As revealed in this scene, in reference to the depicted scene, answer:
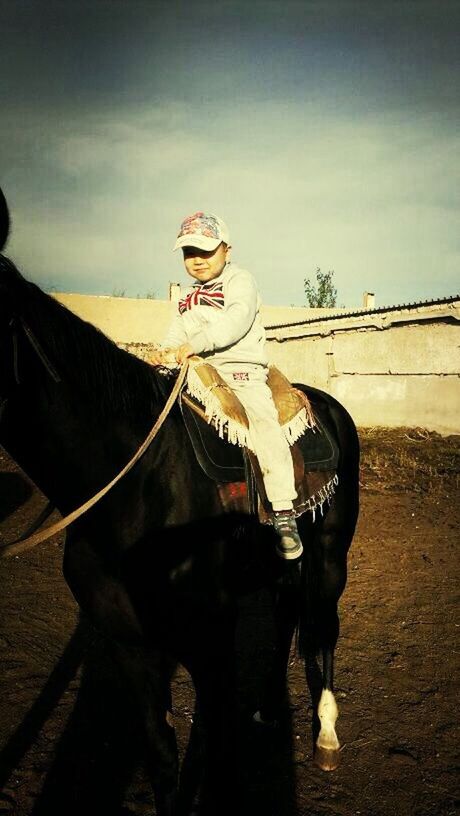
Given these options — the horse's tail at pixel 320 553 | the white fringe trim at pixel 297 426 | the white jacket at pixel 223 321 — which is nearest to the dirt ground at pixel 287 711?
the horse's tail at pixel 320 553

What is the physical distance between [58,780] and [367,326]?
46.2 ft

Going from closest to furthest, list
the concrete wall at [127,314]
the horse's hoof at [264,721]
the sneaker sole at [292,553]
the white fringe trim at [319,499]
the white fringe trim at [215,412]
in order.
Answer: the white fringe trim at [215,412], the sneaker sole at [292,553], the white fringe trim at [319,499], the horse's hoof at [264,721], the concrete wall at [127,314]

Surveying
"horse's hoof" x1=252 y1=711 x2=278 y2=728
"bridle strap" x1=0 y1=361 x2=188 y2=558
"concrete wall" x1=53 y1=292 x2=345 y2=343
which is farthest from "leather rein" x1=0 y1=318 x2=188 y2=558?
"concrete wall" x1=53 y1=292 x2=345 y2=343

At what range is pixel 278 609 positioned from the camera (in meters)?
3.53

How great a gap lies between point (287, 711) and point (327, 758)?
19.3 inches

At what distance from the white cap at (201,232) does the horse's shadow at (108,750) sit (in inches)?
84.1

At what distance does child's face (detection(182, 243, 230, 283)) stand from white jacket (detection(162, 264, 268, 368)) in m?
0.05

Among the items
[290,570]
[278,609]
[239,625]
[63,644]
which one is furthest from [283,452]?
[63,644]

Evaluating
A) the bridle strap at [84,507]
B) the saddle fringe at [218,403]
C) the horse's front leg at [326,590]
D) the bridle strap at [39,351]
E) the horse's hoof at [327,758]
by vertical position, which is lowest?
the horse's hoof at [327,758]

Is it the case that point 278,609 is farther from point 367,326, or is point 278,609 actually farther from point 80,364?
point 367,326

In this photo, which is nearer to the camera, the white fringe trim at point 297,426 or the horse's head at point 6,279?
the horse's head at point 6,279

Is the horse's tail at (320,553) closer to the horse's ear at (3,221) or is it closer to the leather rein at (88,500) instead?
the leather rein at (88,500)

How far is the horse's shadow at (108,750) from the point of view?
257cm

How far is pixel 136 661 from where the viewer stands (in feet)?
7.62
